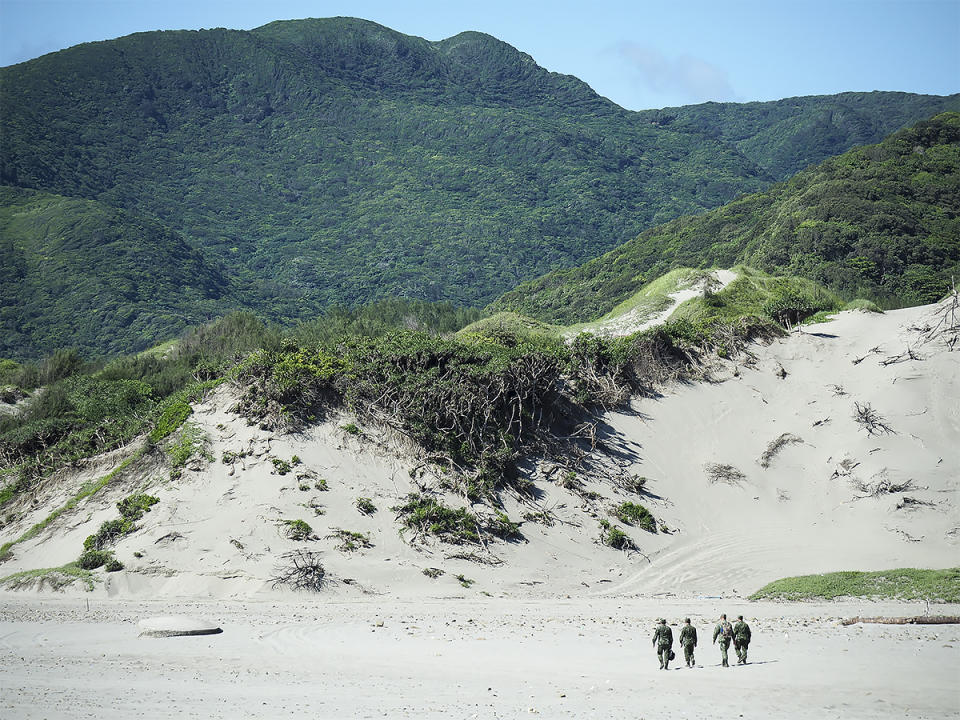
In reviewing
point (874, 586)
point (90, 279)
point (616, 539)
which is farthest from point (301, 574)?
point (90, 279)

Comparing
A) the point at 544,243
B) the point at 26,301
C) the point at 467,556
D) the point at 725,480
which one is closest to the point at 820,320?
the point at 725,480

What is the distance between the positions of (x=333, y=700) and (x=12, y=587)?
11.8 meters

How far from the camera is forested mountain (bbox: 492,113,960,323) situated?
52.9 meters

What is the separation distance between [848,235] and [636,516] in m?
39.3

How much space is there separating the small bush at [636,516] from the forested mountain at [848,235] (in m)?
25.9

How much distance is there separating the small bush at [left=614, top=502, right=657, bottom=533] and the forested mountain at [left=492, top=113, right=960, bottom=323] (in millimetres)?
25885

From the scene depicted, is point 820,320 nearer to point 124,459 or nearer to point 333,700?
point 124,459

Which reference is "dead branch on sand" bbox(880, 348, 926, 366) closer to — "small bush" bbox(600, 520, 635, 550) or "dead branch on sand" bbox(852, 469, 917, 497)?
"dead branch on sand" bbox(852, 469, 917, 497)

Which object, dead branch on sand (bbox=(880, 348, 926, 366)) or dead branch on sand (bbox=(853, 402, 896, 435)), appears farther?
dead branch on sand (bbox=(880, 348, 926, 366))

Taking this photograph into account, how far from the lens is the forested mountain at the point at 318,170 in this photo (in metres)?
98.1

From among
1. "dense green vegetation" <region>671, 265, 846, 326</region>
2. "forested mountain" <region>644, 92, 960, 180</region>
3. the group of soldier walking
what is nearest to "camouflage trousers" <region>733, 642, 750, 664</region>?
the group of soldier walking

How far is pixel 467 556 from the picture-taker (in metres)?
19.6

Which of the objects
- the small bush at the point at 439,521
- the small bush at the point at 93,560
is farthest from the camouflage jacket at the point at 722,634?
the small bush at the point at 93,560

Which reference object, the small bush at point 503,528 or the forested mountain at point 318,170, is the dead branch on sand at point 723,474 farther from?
the forested mountain at point 318,170
